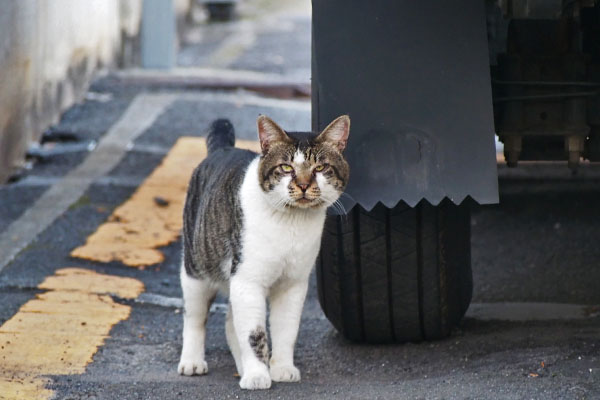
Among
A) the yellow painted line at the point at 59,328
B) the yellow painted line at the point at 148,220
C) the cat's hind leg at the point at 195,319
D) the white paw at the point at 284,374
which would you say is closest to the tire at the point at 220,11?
the yellow painted line at the point at 148,220

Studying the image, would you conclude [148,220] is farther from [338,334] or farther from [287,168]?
[287,168]

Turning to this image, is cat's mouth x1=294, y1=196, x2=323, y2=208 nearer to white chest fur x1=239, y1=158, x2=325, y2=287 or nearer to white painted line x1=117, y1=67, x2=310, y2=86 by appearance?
white chest fur x1=239, y1=158, x2=325, y2=287

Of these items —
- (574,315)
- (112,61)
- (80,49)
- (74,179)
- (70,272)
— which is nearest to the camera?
(574,315)

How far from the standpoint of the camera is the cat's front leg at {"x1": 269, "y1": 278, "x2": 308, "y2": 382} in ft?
12.9

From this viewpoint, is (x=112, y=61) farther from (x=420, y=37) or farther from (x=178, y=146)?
(x=420, y=37)

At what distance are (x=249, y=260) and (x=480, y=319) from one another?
1.45 meters

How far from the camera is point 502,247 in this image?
19.3ft

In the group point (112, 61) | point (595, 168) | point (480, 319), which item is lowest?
point (480, 319)

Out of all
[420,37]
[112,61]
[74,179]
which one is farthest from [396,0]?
[112,61]

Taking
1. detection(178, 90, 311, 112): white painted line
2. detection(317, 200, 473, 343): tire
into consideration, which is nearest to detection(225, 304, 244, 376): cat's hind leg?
detection(317, 200, 473, 343): tire

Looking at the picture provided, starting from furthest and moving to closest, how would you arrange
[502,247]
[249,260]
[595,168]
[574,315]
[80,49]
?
[80,49] → [595,168] → [502,247] → [574,315] → [249,260]

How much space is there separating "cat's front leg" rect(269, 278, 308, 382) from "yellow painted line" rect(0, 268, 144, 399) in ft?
2.41

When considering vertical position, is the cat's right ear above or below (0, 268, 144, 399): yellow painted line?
above

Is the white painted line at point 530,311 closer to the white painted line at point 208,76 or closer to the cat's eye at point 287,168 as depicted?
the cat's eye at point 287,168
